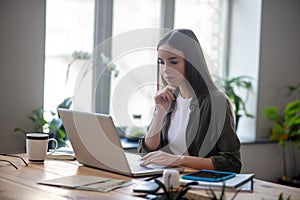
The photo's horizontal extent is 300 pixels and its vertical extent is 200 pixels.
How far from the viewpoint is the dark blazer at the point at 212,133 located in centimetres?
245

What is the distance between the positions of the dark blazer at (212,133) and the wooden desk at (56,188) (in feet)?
1.14

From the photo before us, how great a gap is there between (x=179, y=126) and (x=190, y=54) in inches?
14.0

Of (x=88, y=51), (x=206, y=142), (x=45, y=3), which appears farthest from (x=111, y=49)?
(x=206, y=142)

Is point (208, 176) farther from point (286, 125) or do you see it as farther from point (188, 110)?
point (286, 125)

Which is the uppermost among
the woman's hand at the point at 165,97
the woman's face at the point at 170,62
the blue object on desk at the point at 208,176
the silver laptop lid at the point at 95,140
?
the woman's face at the point at 170,62

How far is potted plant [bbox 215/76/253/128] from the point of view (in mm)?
4789

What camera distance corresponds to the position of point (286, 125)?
4.98 metres

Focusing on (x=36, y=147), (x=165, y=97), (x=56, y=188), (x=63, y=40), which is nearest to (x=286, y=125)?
(x=63, y=40)

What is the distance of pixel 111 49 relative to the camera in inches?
169

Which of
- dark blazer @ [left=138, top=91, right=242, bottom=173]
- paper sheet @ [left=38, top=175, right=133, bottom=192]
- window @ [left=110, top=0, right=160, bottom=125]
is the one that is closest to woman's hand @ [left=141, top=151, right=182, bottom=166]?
dark blazer @ [left=138, top=91, right=242, bottom=173]

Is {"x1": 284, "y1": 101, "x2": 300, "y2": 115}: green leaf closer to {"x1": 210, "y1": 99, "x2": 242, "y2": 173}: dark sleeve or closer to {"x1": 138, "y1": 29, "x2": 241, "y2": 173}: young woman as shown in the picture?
{"x1": 138, "y1": 29, "x2": 241, "y2": 173}: young woman

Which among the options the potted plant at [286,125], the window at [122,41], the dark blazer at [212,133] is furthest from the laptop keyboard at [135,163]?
the potted plant at [286,125]

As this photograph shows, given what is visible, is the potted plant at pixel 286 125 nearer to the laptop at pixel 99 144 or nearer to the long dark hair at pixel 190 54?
the long dark hair at pixel 190 54

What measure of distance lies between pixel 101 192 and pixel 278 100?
3.61 m
